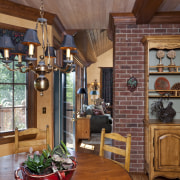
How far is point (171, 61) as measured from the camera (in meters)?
3.97

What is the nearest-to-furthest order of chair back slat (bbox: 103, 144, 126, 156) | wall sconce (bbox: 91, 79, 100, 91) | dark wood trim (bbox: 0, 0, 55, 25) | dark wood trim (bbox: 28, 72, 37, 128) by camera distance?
1. chair back slat (bbox: 103, 144, 126, 156)
2. dark wood trim (bbox: 0, 0, 55, 25)
3. dark wood trim (bbox: 28, 72, 37, 128)
4. wall sconce (bbox: 91, 79, 100, 91)

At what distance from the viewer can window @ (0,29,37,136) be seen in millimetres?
3383

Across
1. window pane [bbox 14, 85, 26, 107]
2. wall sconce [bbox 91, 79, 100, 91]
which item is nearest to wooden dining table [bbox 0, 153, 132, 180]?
window pane [bbox 14, 85, 26, 107]

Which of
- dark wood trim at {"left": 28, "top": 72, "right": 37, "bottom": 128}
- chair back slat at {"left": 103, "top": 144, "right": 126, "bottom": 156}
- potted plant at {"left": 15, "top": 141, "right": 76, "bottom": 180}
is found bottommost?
chair back slat at {"left": 103, "top": 144, "right": 126, "bottom": 156}

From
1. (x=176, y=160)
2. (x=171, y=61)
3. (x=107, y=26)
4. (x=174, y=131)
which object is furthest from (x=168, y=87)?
(x=107, y=26)

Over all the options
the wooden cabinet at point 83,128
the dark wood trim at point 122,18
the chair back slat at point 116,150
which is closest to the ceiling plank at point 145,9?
the dark wood trim at point 122,18

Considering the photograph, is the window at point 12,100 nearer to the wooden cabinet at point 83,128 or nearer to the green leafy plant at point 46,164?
the green leafy plant at point 46,164

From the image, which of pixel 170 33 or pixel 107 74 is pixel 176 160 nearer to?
pixel 170 33

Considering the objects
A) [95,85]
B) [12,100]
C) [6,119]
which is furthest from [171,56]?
[95,85]

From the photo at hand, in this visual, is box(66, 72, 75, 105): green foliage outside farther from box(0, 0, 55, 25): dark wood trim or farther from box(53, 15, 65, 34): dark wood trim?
box(0, 0, 55, 25): dark wood trim

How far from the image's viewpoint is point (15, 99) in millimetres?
3553

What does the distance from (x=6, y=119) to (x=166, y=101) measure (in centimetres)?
273

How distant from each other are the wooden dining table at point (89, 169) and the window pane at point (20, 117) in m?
1.31

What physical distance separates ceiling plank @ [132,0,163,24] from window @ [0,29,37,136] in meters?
1.81
